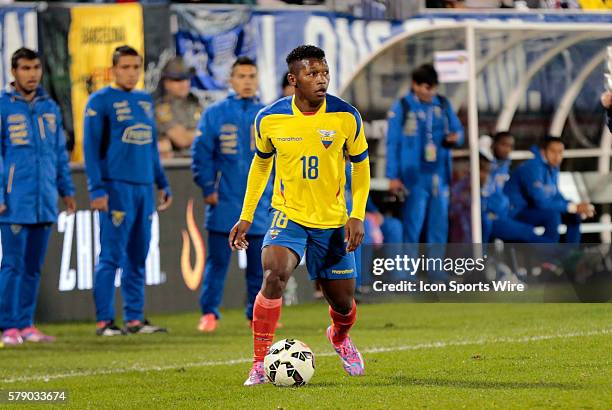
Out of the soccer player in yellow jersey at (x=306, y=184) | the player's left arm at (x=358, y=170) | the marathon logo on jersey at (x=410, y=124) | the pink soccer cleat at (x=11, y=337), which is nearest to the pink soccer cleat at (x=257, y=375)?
the soccer player in yellow jersey at (x=306, y=184)

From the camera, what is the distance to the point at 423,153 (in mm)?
15906

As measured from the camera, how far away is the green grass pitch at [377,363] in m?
8.05

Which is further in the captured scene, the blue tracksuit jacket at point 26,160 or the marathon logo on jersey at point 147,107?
the marathon logo on jersey at point 147,107

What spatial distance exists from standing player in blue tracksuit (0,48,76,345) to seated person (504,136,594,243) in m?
6.02

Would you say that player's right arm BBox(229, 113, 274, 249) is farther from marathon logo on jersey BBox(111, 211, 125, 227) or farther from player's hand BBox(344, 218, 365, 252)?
marathon logo on jersey BBox(111, 211, 125, 227)

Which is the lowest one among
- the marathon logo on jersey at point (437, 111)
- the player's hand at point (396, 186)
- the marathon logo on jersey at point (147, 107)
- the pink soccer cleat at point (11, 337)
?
the pink soccer cleat at point (11, 337)

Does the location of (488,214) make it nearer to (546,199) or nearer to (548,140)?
(546,199)

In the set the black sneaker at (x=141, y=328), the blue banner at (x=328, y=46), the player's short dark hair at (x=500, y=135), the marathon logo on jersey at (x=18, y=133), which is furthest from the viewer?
the blue banner at (x=328, y=46)

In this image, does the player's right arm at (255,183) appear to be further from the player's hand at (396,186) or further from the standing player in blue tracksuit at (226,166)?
the player's hand at (396,186)

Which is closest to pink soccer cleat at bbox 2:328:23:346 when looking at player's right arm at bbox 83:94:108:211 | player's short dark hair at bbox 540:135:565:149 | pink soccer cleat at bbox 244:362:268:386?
player's right arm at bbox 83:94:108:211

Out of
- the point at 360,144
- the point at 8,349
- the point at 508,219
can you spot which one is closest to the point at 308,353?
the point at 360,144

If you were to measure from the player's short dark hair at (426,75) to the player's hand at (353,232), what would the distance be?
24.4ft

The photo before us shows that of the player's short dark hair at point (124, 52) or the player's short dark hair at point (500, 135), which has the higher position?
the player's short dark hair at point (124, 52)

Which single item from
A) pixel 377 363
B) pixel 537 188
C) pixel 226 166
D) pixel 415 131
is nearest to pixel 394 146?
pixel 415 131
